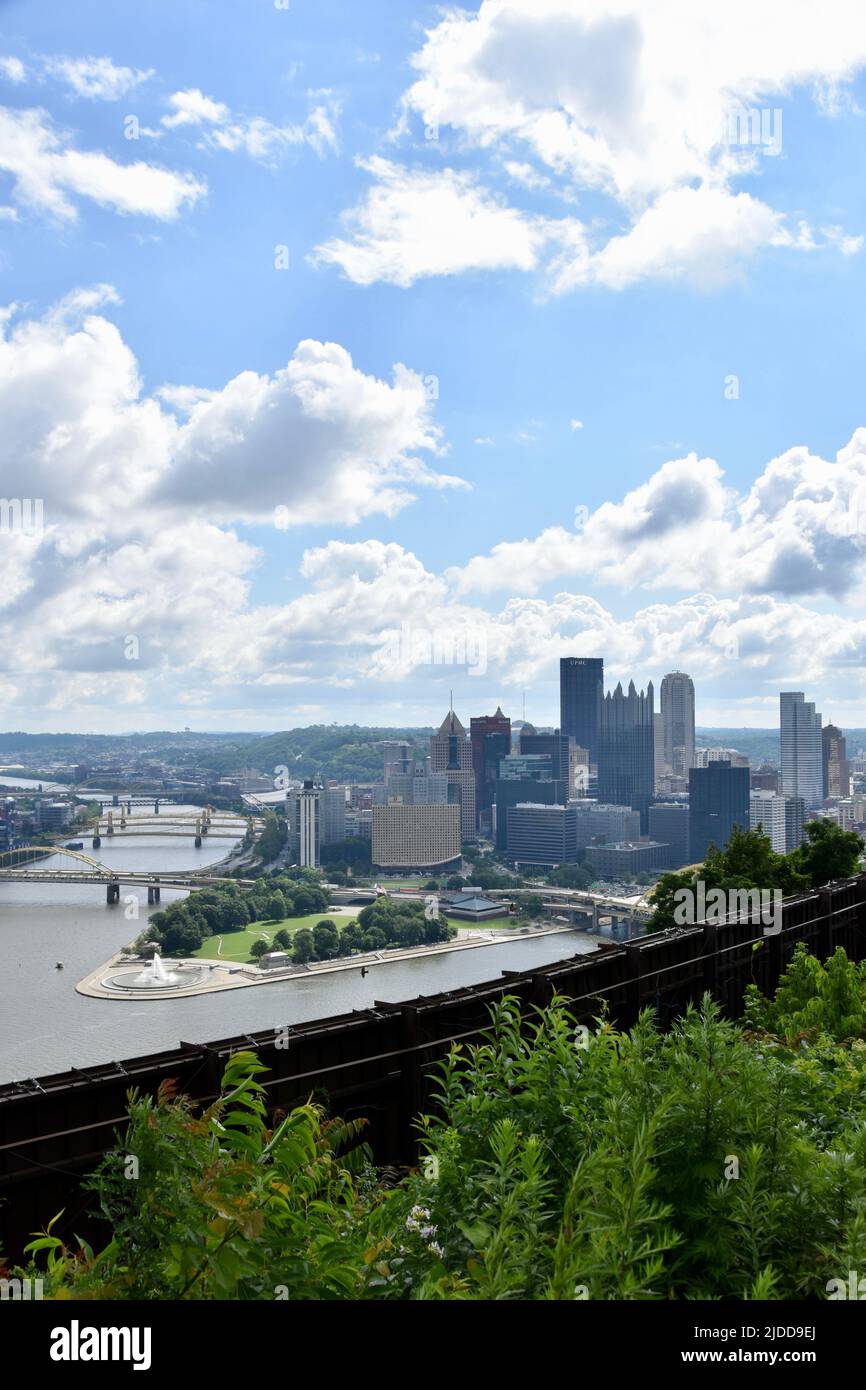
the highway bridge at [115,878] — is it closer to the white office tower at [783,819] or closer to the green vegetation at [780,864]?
the white office tower at [783,819]

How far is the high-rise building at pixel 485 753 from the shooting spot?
115 m

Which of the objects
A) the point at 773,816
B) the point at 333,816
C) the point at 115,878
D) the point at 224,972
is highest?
the point at 773,816

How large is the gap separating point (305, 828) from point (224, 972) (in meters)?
33.9

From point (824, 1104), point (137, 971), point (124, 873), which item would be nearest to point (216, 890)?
point (124, 873)

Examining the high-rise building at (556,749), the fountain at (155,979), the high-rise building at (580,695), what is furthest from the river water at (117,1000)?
the high-rise building at (580,695)

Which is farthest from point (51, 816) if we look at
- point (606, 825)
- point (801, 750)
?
point (801, 750)

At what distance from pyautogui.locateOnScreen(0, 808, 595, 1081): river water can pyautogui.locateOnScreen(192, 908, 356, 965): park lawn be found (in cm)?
495

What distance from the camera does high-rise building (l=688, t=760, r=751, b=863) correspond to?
285 feet

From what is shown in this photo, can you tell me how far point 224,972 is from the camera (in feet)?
153

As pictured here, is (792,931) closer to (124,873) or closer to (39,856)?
(124,873)

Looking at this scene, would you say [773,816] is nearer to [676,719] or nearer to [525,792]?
[525,792]

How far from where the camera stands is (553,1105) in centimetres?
270

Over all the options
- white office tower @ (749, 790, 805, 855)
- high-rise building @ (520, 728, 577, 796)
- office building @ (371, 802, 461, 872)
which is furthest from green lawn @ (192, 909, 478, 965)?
high-rise building @ (520, 728, 577, 796)

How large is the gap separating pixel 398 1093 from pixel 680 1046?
413 centimetres
